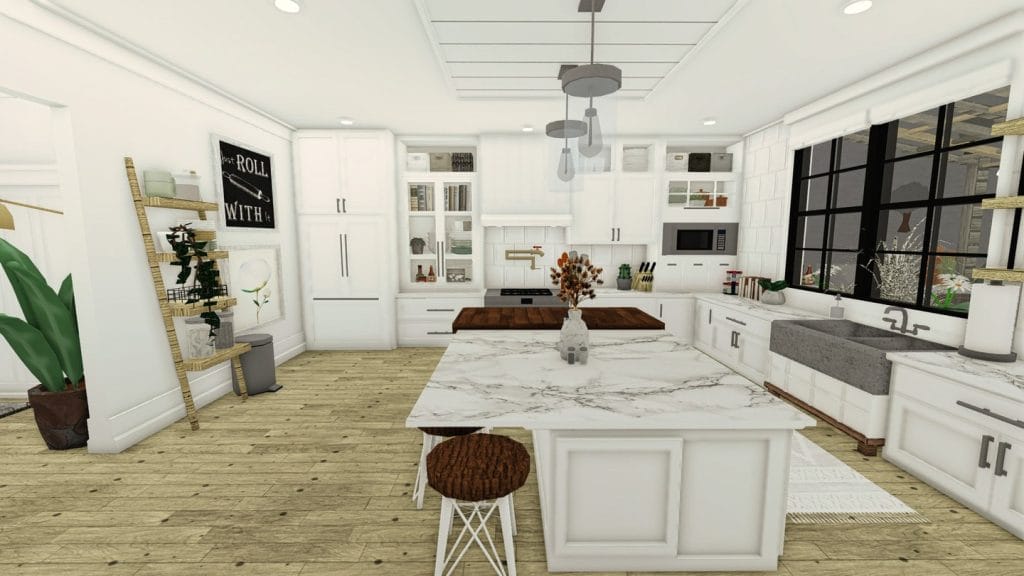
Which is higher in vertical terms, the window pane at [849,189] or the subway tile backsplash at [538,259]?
the window pane at [849,189]

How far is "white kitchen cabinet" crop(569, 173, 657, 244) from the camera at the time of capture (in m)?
5.16

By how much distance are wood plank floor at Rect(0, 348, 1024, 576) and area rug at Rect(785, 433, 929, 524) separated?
0.25 feet

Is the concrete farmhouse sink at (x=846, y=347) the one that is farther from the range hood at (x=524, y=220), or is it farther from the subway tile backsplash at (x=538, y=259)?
the range hood at (x=524, y=220)


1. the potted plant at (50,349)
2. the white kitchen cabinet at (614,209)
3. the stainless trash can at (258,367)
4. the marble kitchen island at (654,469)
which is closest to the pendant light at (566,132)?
the marble kitchen island at (654,469)

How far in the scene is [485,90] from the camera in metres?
3.60

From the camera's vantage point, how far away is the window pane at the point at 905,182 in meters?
3.05

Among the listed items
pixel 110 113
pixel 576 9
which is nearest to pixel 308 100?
pixel 110 113

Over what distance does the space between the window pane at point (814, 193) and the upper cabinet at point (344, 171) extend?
4.68 metres

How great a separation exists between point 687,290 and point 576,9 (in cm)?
400

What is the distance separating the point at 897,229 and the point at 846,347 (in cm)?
141

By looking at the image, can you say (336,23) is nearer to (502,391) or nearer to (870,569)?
(502,391)

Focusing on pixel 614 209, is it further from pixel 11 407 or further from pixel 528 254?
pixel 11 407

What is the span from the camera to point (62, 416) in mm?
2785

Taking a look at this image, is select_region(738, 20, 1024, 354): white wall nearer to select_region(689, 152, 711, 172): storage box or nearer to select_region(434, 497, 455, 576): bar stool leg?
select_region(689, 152, 711, 172): storage box
